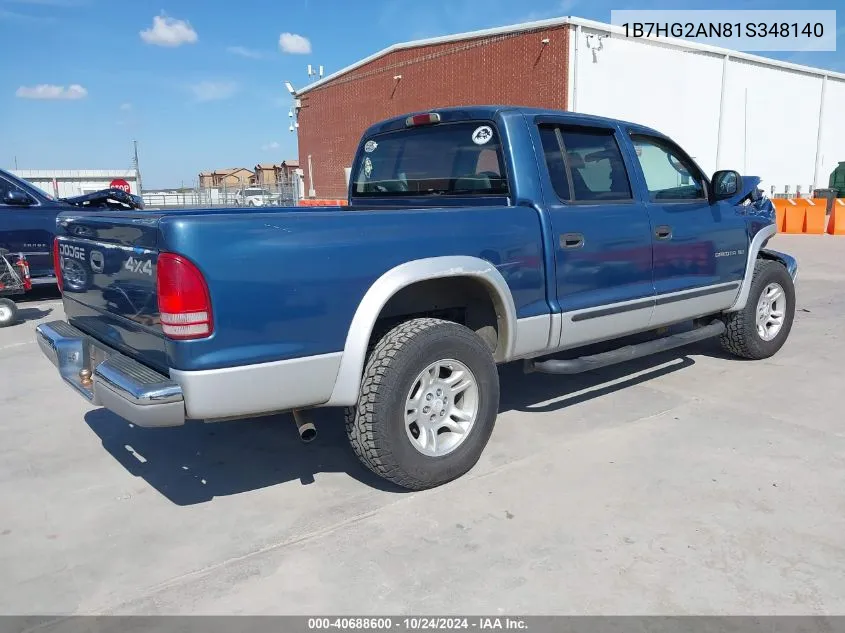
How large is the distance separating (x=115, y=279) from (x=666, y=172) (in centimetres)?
367

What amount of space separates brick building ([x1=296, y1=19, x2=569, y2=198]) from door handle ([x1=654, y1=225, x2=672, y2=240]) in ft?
61.3

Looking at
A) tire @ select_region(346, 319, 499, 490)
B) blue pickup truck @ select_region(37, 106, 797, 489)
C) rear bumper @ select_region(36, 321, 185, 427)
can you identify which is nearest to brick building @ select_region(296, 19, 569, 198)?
blue pickup truck @ select_region(37, 106, 797, 489)

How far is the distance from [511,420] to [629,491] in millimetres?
1156

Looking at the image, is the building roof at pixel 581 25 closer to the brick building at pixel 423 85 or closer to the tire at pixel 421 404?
the brick building at pixel 423 85

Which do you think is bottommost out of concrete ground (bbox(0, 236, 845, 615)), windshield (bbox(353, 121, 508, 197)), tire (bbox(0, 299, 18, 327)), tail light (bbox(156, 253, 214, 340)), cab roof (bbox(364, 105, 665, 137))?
concrete ground (bbox(0, 236, 845, 615))

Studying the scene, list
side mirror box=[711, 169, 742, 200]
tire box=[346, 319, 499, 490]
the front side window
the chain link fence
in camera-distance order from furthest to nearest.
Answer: the chain link fence < side mirror box=[711, 169, 742, 200] < the front side window < tire box=[346, 319, 499, 490]

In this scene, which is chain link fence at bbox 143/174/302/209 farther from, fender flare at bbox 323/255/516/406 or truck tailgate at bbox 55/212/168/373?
fender flare at bbox 323/255/516/406

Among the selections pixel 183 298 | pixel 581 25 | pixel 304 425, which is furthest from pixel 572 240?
pixel 581 25

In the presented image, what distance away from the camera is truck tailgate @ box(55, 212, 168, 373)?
291cm

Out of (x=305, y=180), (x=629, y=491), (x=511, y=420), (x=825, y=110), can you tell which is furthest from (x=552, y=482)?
(x=305, y=180)

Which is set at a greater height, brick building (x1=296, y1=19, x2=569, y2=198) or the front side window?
brick building (x1=296, y1=19, x2=569, y2=198)

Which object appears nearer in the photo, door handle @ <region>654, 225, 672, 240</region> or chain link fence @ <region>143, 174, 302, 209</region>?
door handle @ <region>654, 225, 672, 240</region>

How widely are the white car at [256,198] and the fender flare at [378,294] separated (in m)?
25.6
